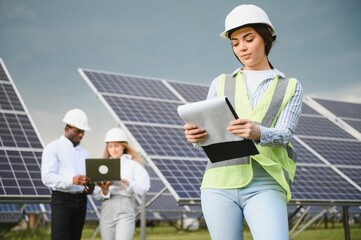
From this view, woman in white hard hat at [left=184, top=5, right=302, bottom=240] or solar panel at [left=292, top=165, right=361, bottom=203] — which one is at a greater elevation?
woman in white hard hat at [left=184, top=5, right=302, bottom=240]

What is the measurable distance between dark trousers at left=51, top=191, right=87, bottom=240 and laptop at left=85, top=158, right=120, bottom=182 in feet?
0.91

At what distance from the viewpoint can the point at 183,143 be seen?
33.4 feet

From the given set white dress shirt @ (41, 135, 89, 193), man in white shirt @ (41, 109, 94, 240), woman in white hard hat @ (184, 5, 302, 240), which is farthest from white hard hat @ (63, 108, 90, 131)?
woman in white hard hat @ (184, 5, 302, 240)

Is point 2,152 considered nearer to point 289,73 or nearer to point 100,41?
point 100,41

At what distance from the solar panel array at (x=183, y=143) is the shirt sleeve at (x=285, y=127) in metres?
5.17

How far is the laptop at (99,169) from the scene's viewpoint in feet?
19.9

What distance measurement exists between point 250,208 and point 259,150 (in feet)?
0.92

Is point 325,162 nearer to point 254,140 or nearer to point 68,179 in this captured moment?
point 68,179

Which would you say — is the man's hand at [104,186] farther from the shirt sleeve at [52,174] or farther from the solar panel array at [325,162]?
the solar panel array at [325,162]

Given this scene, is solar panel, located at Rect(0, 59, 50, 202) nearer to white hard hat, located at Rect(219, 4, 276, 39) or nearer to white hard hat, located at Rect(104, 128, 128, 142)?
white hard hat, located at Rect(104, 128, 128, 142)

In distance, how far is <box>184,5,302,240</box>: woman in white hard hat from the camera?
8.04ft

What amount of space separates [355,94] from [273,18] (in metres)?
3.50

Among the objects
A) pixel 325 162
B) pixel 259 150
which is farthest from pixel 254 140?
pixel 325 162

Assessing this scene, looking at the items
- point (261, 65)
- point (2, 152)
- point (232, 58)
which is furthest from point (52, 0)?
point (261, 65)
